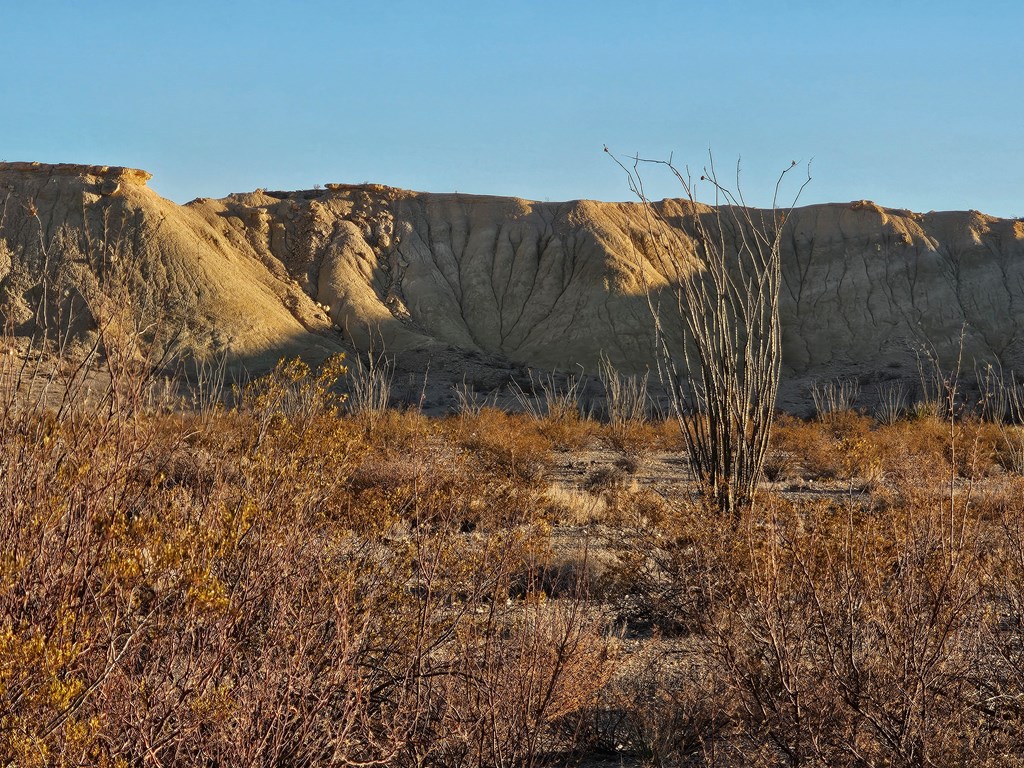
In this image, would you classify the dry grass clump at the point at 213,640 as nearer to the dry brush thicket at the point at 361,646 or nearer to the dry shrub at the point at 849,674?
the dry brush thicket at the point at 361,646

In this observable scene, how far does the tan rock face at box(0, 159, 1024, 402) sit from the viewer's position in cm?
3834

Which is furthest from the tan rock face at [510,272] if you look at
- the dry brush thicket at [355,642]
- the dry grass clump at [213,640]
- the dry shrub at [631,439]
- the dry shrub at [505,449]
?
→ the dry grass clump at [213,640]

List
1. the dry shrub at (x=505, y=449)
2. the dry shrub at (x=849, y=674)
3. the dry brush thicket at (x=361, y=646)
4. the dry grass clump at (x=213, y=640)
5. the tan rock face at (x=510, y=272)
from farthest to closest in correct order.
Result: the tan rock face at (x=510, y=272) < the dry shrub at (x=505, y=449) < the dry shrub at (x=849, y=674) < the dry brush thicket at (x=361, y=646) < the dry grass clump at (x=213, y=640)

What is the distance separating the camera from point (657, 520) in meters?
8.62

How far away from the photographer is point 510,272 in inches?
1855

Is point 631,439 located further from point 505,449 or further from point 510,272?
point 510,272

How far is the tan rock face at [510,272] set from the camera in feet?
126

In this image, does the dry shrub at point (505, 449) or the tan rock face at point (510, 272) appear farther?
the tan rock face at point (510, 272)

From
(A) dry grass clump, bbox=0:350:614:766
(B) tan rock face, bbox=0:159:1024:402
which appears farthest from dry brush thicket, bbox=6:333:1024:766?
(B) tan rock face, bbox=0:159:1024:402

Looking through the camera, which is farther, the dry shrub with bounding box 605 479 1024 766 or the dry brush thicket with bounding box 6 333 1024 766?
the dry shrub with bounding box 605 479 1024 766

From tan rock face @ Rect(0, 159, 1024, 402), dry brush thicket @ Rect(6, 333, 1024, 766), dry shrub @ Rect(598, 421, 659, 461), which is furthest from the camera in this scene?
tan rock face @ Rect(0, 159, 1024, 402)

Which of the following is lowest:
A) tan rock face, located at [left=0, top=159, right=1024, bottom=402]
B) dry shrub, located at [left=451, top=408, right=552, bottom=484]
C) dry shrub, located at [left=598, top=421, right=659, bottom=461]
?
dry shrub, located at [left=598, top=421, right=659, bottom=461]

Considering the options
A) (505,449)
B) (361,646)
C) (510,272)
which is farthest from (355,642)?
(510,272)

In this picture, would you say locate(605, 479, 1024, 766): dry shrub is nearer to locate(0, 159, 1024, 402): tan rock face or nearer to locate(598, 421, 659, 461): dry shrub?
locate(598, 421, 659, 461): dry shrub
